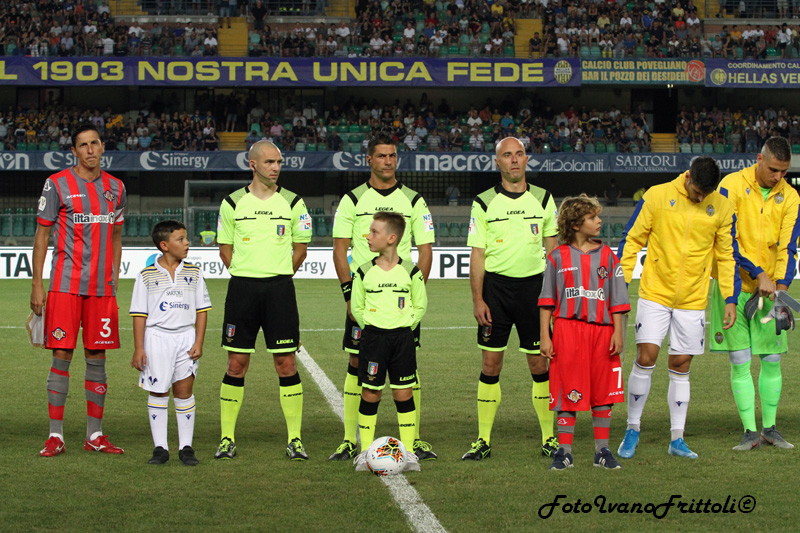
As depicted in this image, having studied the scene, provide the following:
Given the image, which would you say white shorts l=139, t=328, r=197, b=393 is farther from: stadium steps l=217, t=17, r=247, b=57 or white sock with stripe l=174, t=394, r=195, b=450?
stadium steps l=217, t=17, r=247, b=57

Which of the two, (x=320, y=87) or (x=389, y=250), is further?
(x=320, y=87)

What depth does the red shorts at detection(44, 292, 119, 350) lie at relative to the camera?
7.59 meters

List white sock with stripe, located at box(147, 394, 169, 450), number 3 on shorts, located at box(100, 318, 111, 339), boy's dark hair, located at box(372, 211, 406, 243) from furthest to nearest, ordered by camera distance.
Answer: number 3 on shorts, located at box(100, 318, 111, 339) < white sock with stripe, located at box(147, 394, 169, 450) < boy's dark hair, located at box(372, 211, 406, 243)

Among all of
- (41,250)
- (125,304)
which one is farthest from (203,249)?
(41,250)

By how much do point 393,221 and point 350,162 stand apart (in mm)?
31664

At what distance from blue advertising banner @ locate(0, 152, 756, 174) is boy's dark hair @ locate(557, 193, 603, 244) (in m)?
31.1

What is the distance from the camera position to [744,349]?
25.9ft

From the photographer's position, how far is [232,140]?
4106cm

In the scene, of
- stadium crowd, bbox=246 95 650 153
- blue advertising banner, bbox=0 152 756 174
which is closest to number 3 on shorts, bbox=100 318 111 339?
blue advertising banner, bbox=0 152 756 174

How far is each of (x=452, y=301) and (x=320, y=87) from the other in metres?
22.4

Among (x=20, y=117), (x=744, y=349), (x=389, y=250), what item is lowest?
(x=744, y=349)

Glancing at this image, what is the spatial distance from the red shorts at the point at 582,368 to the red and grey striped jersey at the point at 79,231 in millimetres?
3115

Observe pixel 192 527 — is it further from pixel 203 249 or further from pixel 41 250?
pixel 203 249

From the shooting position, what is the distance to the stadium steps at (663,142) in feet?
137
